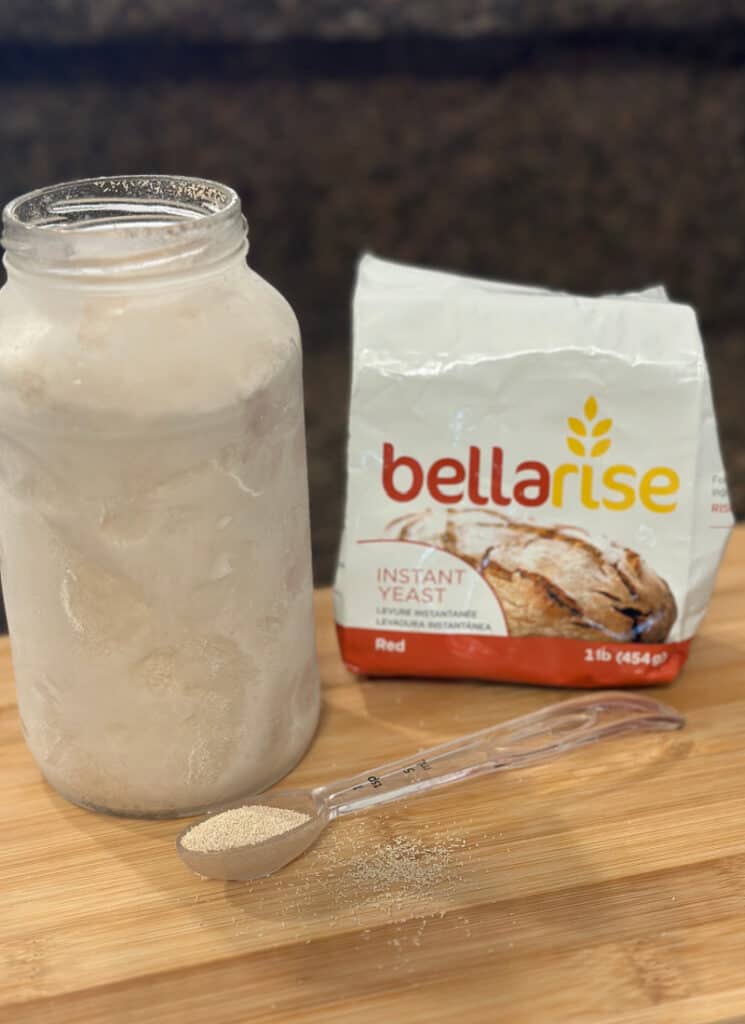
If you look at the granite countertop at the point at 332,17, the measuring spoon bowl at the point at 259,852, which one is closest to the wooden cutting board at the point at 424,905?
the measuring spoon bowl at the point at 259,852

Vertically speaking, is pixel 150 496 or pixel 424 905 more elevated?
pixel 150 496

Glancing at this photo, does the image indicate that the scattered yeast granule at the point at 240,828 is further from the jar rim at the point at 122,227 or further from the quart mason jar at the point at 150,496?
the jar rim at the point at 122,227

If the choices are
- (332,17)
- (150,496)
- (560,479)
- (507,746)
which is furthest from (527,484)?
(332,17)

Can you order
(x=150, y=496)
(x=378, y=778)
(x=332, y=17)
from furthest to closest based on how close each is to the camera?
(x=332, y=17) → (x=378, y=778) → (x=150, y=496)

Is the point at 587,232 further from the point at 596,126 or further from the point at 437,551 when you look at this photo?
the point at 437,551

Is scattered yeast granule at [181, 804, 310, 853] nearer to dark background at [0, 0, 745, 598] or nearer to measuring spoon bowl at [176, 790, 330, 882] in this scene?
measuring spoon bowl at [176, 790, 330, 882]

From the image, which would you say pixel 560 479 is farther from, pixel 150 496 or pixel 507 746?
pixel 150 496

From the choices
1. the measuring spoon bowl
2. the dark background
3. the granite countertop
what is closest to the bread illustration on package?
the measuring spoon bowl
